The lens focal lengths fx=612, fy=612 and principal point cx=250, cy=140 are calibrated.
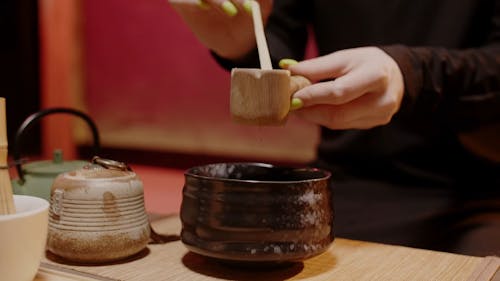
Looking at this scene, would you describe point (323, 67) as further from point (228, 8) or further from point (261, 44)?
point (228, 8)

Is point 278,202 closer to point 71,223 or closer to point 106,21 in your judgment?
point 71,223

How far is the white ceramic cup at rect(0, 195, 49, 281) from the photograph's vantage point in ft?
2.29

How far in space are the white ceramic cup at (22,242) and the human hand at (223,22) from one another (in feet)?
1.75

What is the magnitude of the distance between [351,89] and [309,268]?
0.91 feet

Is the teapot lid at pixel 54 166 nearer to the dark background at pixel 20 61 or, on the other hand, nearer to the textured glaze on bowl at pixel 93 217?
the textured glaze on bowl at pixel 93 217

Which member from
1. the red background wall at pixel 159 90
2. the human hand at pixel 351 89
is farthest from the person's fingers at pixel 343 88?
the red background wall at pixel 159 90

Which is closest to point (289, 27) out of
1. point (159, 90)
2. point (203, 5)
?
point (203, 5)

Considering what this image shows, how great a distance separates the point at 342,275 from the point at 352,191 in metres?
0.69

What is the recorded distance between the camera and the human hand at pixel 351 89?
92 cm

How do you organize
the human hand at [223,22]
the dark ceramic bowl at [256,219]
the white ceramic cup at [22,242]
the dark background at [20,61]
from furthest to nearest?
1. the dark background at [20,61]
2. the human hand at [223,22]
3. the dark ceramic bowl at [256,219]
4. the white ceramic cup at [22,242]

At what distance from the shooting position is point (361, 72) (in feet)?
3.12

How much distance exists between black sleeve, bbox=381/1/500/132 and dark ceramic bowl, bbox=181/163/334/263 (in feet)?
Answer: 1.27

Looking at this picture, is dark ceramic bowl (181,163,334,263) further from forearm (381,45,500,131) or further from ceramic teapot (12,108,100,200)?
forearm (381,45,500,131)

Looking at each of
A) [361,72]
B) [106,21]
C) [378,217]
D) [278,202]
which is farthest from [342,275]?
[106,21]
